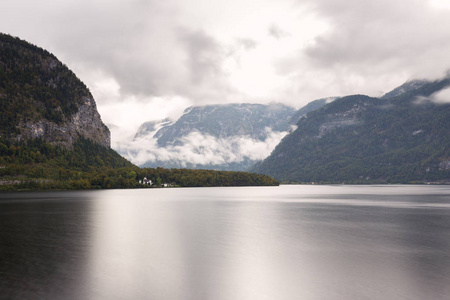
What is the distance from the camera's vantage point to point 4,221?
80125 mm

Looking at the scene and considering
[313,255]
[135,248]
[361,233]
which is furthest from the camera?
[361,233]

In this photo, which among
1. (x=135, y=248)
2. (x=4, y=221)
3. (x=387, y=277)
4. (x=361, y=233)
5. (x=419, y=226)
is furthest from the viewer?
(x=4, y=221)

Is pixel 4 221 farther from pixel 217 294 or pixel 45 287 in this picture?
pixel 217 294

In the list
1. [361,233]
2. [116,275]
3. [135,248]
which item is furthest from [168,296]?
[361,233]

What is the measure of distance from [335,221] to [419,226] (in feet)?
55.7

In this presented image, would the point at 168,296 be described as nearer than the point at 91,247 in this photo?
Yes

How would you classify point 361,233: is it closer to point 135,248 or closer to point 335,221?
point 335,221

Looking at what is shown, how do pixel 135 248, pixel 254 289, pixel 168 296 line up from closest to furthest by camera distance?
pixel 168 296 < pixel 254 289 < pixel 135 248

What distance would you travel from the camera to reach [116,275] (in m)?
37.5

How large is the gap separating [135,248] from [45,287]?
21.2m

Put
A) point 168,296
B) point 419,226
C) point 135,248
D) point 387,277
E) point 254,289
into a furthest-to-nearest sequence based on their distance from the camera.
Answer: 1. point 419,226
2. point 135,248
3. point 387,277
4. point 254,289
5. point 168,296

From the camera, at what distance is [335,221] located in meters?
83.5

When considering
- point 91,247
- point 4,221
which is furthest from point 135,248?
point 4,221

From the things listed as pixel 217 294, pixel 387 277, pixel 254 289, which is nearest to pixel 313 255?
pixel 387 277
